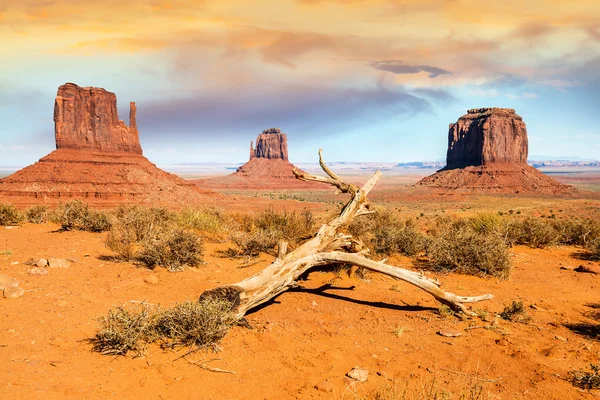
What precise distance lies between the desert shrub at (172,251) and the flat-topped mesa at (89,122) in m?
61.3

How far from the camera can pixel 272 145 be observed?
161500 mm

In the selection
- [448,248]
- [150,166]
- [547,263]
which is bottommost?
[547,263]

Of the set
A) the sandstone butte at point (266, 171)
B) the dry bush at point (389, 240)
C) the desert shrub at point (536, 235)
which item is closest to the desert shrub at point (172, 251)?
the dry bush at point (389, 240)

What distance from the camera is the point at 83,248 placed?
9.45 m

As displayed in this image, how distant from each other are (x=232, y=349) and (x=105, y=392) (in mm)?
1586

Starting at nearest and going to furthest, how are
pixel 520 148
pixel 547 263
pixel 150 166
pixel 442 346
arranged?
1. pixel 442 346
2. pixel 547 263
3. pixel 150 166
4. pixel 520 148

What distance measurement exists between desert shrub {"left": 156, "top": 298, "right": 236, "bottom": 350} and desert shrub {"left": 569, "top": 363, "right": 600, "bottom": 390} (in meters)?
4.39

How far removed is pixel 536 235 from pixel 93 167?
57.5m

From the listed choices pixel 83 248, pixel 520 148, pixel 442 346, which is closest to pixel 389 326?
pixel 442 346

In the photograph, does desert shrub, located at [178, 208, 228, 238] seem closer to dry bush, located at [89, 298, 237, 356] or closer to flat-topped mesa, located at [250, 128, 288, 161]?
dry bush, located at [89, 298, 237, 356]

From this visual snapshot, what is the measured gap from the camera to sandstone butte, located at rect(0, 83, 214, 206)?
46625 mm

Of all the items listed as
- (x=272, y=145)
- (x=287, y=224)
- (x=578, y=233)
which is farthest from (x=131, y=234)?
(x=272, y=145)

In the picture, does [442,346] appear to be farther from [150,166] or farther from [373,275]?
[150,166]

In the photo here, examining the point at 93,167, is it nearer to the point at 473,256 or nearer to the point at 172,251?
the point at 172,251
